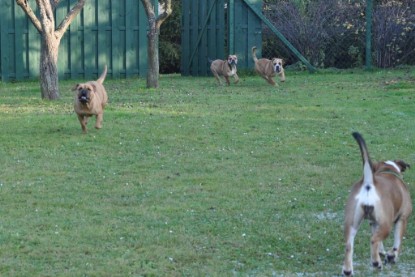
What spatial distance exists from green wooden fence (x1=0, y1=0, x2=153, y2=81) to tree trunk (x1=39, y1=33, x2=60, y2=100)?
7.63m

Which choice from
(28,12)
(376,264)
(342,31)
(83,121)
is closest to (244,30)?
(342,31)

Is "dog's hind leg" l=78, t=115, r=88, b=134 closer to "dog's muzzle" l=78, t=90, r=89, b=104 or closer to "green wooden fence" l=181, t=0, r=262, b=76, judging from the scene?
"dog's muzzle" l=78, t=90, r=89, b=104

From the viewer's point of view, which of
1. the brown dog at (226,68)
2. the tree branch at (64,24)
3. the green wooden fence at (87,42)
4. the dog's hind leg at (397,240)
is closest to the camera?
the dog's hind leg at (397,240)

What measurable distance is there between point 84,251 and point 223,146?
18.1ft

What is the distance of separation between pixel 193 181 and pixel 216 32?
1657 centimetres

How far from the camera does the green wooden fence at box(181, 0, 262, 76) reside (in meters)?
25.7

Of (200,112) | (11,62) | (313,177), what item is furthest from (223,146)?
(11,62)

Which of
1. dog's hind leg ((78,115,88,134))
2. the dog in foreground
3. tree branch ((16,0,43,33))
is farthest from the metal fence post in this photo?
the dog in foreground

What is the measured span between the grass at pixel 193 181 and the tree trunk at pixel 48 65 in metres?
0.41

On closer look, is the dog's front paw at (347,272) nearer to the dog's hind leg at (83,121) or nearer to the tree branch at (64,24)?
the dog's hind leg at (83,121)

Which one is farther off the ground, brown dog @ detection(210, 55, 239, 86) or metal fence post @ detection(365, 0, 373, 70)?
metal fence post @ detection(365, 0, 373, 70)

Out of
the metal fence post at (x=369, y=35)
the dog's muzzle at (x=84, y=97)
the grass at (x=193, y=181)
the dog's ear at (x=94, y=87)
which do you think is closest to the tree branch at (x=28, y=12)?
the grass at (x=193, y=181)

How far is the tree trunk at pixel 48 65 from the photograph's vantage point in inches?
685

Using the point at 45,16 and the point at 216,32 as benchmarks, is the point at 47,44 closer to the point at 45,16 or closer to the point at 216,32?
the point at 45,16
